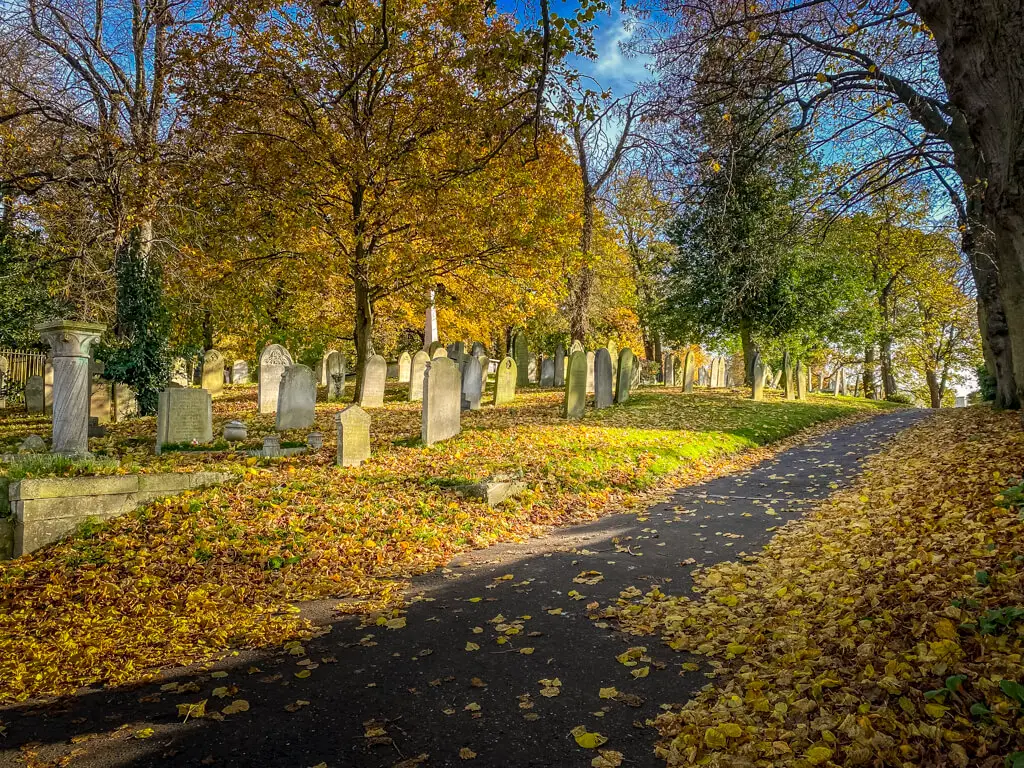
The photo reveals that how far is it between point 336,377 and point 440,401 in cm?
1038

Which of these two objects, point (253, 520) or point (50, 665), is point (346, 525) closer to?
point (253, 520)

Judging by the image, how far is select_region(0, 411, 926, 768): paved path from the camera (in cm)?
301

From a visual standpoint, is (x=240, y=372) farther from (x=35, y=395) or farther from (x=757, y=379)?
(x=757, y=379)

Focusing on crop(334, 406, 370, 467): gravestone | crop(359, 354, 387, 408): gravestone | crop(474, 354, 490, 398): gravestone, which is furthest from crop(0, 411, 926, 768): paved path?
crop(359, 354, 387, 408): gravestone

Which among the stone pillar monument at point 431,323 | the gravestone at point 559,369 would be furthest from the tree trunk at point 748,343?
the stone pillar monument at point 431,323

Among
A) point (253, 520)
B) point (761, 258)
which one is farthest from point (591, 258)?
point (253, 520)

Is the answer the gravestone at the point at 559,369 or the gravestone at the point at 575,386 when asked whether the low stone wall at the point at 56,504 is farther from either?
the gravestone at the point at 559,369

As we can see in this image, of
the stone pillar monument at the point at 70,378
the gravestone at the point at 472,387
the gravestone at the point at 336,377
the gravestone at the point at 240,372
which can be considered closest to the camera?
the stone pillar monument at the point at 70,378

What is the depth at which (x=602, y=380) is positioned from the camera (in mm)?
16094

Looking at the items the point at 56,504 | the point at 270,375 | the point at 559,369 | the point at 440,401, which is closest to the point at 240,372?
the point at 270,375

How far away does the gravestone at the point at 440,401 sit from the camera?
34.7 ft

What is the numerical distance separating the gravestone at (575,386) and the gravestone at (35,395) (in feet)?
49.2

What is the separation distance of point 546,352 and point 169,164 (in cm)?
2099

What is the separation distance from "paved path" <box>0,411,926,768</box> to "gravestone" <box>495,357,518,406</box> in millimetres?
10867
